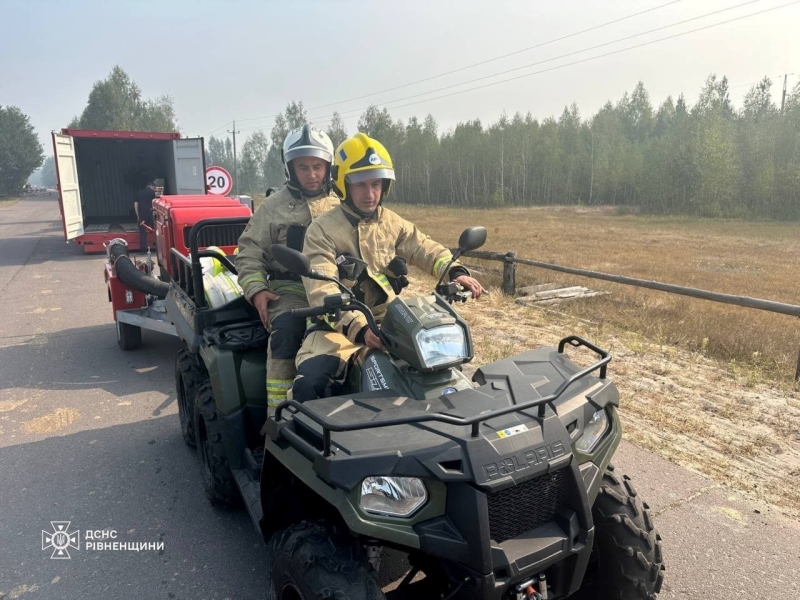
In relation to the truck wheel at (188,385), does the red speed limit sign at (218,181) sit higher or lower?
higher

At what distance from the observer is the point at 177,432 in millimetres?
4961

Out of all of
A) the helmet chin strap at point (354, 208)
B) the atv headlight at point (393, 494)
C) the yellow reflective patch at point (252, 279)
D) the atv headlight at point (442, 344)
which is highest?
the helmet chin strap at point (354, 208)

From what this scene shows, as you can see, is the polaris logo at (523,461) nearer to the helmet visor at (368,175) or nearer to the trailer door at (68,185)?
the helmet visor at (368,175)

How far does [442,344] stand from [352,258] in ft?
2.91

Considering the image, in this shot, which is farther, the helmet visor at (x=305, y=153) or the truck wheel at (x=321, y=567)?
the helmet visor at (x=305, y=153)

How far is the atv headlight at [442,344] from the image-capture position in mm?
2465

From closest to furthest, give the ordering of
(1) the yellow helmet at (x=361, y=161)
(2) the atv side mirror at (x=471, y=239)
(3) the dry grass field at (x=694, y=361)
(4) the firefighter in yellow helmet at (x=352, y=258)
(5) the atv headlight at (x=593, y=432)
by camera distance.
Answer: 1. (5) the atv headlight at (x=593, y=432)
2. (4) the firefighter in yellow helmet at (x=352, y=258)
3. (2) the atv side mirror at (x=471, y=239)
4. (1) the yellow helmet at (x=361, y=161)
5. (3) the dry grass field at (x=694, y=361)

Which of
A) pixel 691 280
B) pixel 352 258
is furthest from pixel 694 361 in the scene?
pixel 691 280

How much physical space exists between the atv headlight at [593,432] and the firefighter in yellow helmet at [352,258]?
3.45ft

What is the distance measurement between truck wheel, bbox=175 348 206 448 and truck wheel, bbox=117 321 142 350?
2710 mm

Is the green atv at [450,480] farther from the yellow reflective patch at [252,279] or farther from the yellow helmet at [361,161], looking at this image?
the yellow reflective patch at [252,279]

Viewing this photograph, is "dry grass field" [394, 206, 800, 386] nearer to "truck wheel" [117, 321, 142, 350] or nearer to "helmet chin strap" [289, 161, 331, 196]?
"helmet chin strap" [289, 161, 331, 196]

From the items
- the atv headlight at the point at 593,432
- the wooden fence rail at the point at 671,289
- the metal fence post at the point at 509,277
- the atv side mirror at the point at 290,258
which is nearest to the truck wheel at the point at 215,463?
the atv side mirror at the point at 290,258

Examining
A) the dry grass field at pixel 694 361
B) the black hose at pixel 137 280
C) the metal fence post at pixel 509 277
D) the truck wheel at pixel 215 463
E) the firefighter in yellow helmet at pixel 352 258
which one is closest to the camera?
the firefighter in yellow helmet at pixel 352 258
